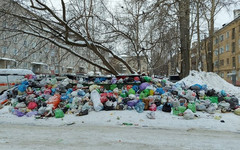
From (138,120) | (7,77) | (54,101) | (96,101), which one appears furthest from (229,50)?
(7,77)

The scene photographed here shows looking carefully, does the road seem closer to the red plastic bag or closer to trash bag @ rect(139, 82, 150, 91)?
the red plastic bag

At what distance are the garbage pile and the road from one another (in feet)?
3.18

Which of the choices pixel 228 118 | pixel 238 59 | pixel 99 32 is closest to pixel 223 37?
pixel 238 59

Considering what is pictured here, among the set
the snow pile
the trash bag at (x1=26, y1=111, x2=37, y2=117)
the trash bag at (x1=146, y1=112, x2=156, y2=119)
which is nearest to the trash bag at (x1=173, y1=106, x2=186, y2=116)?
the trash bag at (x1=146, y1=112, x2=156, y2=119)

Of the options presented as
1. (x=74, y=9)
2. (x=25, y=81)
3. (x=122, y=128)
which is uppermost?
(x=74, y=9)

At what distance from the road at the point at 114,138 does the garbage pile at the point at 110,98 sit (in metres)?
0.97

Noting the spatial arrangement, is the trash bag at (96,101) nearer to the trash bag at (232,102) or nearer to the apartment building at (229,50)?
the trash bag at (232,102)

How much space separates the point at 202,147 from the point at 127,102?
2861 millimetres

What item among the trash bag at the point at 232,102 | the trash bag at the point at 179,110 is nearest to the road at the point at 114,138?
the trash bag at the point at 179,110

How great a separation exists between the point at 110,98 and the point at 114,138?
242 cm

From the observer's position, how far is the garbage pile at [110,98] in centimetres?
507

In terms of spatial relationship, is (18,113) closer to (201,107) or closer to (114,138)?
(114,138)

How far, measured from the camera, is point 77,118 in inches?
187

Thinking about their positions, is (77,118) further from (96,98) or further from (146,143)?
(146,143)
